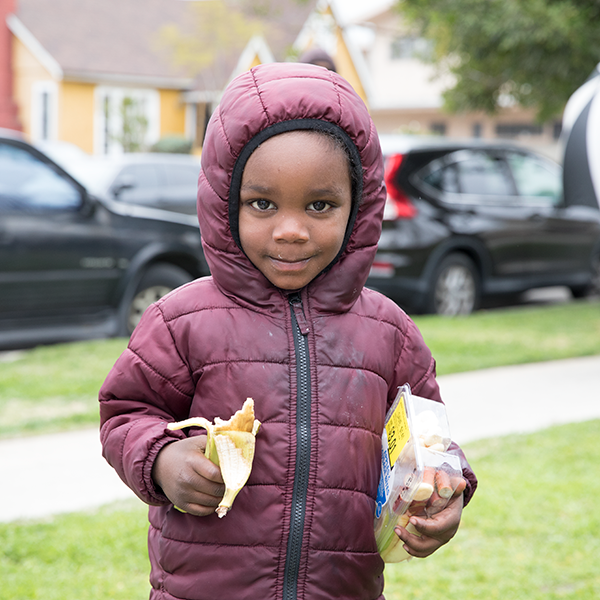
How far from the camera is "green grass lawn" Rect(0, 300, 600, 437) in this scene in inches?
208

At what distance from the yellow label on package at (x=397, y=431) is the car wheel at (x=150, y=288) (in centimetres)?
574

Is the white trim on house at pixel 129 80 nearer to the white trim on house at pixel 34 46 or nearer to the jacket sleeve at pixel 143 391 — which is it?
the white trim on house at pixel 34 46

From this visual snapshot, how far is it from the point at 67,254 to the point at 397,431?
18.2 ft

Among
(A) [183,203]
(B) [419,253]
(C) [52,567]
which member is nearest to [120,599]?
(C) [52,567]

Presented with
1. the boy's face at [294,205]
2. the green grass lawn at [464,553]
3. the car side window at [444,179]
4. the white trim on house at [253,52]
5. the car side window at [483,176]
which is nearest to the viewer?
the boy's face at [294,205]

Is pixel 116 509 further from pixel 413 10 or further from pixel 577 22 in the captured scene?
pixel 413 10

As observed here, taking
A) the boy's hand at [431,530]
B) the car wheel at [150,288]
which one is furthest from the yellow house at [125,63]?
the boy's hand at [431,530]

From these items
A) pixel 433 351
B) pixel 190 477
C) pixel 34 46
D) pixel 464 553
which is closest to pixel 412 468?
pixel 190 477

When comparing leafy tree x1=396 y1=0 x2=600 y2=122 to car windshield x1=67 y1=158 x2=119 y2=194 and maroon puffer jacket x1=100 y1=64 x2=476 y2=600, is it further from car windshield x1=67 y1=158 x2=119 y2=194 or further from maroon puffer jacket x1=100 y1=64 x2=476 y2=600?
maroon puffer jacket x1=100 y1=64 x2=476 y2=600

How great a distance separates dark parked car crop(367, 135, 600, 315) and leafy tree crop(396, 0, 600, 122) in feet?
4.70

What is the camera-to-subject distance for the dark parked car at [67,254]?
6.61m

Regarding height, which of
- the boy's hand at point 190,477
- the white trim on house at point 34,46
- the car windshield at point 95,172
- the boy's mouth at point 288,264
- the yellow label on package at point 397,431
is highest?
the white trim on house at point 34,46

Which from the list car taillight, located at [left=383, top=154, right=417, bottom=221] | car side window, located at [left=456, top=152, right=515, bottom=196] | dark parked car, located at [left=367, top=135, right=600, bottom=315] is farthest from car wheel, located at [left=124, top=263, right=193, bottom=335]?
car side window, located at [left=456, top=152, right=515, bottom=196]

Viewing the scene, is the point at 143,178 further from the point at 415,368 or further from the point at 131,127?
the point at 131,127
